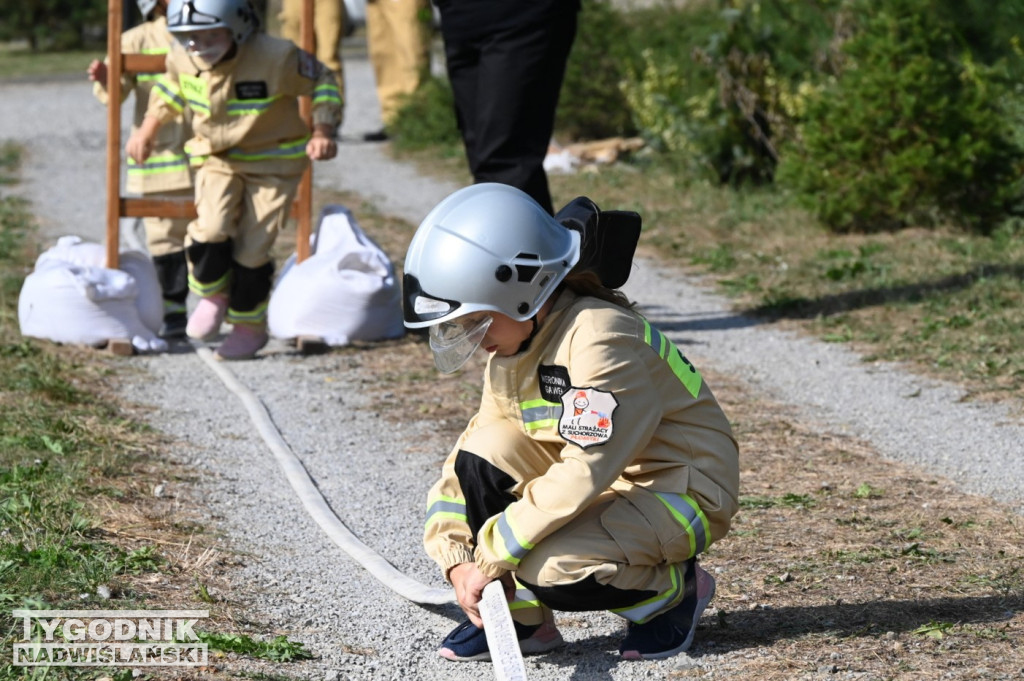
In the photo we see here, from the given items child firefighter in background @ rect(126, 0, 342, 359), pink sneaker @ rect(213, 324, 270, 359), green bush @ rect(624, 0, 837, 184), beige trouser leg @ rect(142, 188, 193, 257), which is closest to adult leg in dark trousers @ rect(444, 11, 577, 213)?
child firefighter in background @ rect(126, 0, 342, 359)

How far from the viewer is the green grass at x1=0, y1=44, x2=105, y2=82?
69.7ft

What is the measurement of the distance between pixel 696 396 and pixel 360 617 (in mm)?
1009

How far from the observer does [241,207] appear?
19.8 feet

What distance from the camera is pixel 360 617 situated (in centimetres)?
348

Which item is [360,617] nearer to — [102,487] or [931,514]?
[102,487]

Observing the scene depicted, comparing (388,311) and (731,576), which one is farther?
(388,311)

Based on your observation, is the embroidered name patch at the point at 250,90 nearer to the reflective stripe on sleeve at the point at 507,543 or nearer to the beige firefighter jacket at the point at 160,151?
the beige firefighter jacket at the point at 160,151

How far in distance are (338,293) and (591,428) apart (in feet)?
11.3

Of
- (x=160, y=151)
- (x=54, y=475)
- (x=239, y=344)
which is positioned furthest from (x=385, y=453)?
(x=160, y=151)

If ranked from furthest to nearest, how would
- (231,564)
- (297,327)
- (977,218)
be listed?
(977,218), (297,327), (231,564)

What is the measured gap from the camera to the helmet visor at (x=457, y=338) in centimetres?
302

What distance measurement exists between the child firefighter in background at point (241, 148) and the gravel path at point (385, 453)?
0.32 metres

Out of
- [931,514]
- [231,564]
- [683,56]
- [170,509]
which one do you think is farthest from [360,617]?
[683,56]

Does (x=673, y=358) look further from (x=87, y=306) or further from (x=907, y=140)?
(x=907, y=140)
